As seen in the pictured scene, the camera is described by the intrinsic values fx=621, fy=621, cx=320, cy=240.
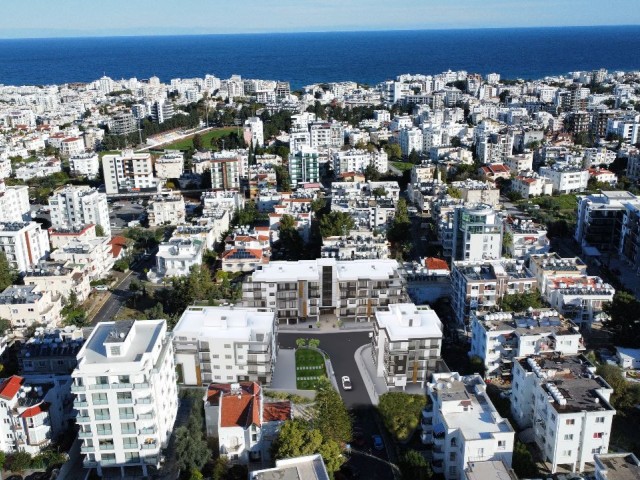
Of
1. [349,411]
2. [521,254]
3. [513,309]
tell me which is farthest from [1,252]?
[521,254]

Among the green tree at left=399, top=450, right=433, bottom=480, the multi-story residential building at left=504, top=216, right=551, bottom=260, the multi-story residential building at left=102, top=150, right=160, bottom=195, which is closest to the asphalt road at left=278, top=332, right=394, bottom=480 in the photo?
the green tree at left=399, top=450, right=433, bottom=480

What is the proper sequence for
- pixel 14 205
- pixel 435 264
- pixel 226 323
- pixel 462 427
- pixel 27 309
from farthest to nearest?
pixel 14 205
pixel 435 264
pixel 27 309
pixel 226 323
pixel 462 427

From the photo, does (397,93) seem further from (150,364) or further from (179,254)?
(150,364)

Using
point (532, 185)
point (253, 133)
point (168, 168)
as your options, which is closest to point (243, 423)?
point (532, 185)

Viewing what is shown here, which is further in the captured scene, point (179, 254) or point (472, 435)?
point (179, 254)

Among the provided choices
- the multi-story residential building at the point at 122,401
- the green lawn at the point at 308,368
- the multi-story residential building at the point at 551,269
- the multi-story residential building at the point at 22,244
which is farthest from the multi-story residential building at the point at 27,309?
the multi-story residential building at the point at 551,269

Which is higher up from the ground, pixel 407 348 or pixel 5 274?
pixel 407 348

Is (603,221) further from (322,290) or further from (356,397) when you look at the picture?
(356,397)
